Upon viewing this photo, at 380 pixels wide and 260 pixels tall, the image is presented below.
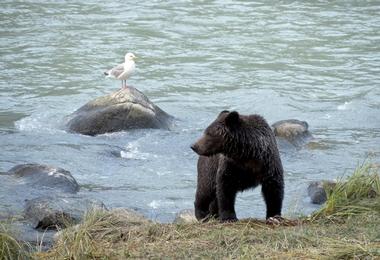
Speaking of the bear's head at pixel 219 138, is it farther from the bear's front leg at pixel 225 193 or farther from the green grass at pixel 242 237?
the green grass at pixel 242 237

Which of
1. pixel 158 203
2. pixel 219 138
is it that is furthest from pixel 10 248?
pixel 158 203

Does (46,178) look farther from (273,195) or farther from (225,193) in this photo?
(273,195)

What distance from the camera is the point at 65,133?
13570 millimetres

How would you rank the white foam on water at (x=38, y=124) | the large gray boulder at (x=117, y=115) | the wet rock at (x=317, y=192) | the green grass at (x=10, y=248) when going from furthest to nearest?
the white foam on water at (x=38, y=124)
the large gray boulder at (x=117, y=115)
the wet rock at (x=317, y=192)
the green grass at (x=10, y=248)

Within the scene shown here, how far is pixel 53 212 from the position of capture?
878 cm

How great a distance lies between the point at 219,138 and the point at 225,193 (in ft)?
1.60

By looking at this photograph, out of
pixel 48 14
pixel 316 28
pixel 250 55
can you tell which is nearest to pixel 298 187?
pixel 250 55

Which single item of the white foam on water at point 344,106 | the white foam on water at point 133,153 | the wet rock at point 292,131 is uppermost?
the wet rock at point 292,131

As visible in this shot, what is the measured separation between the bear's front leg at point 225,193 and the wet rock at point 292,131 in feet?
19.0

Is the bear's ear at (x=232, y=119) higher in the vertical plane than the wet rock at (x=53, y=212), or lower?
higher

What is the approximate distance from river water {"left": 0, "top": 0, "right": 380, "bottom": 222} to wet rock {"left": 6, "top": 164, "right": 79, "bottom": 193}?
0.23 m

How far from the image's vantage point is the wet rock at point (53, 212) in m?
8.70

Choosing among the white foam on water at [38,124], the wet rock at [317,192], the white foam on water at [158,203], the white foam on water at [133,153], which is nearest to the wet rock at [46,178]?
the white foam on water at [158,203]

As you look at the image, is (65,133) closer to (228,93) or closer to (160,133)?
(160,133)
